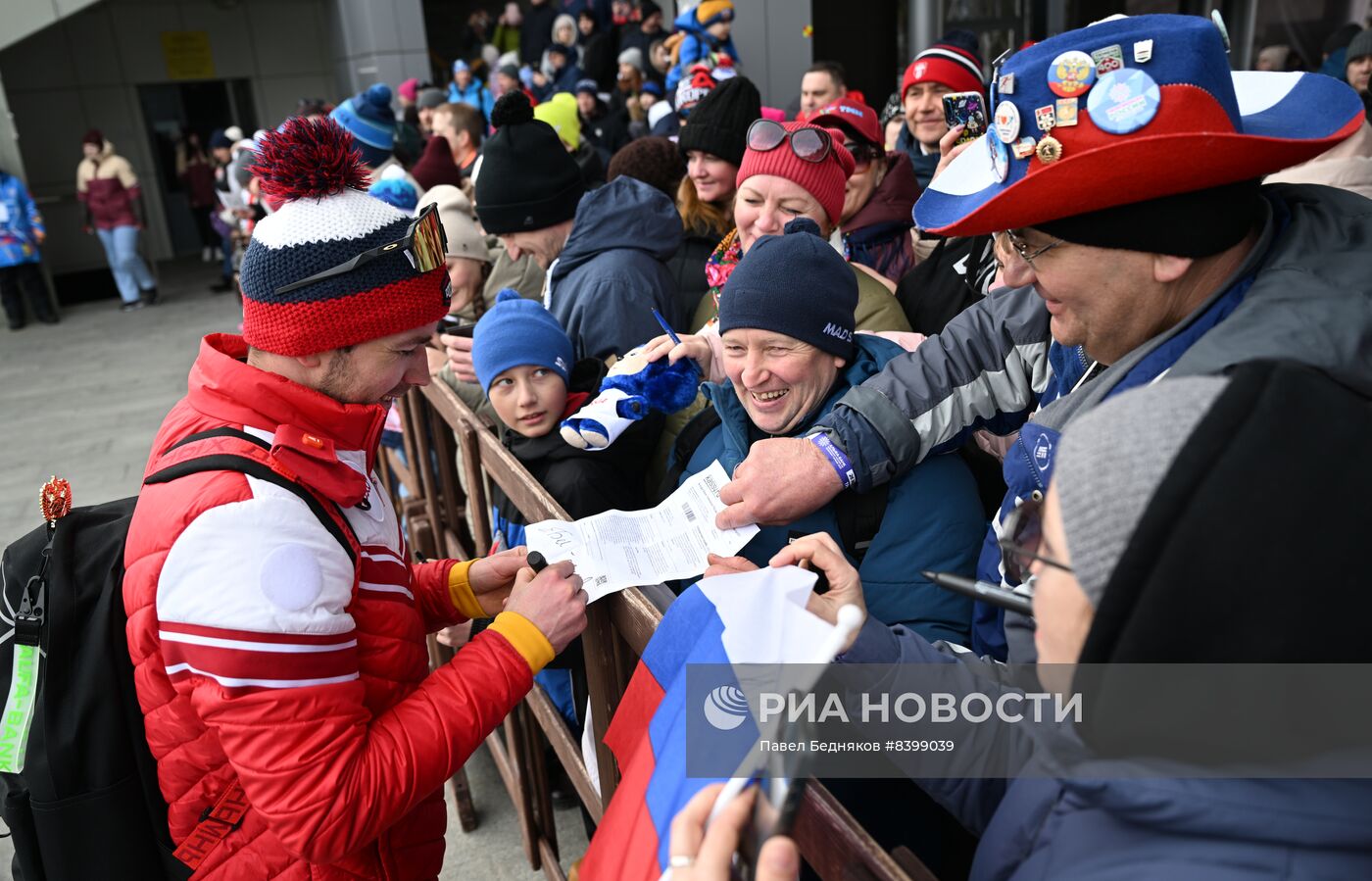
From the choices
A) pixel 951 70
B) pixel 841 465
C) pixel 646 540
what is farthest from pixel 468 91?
pixel 841 465

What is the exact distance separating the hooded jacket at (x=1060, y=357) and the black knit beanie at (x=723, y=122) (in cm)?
199

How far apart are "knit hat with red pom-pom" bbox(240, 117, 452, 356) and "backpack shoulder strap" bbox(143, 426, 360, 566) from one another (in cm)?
18

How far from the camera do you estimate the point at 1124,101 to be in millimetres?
1330

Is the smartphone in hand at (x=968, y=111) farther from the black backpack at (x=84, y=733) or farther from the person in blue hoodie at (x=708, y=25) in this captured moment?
the person in blue hoodie at (x=708, y=25)

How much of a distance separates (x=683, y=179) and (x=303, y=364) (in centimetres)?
270

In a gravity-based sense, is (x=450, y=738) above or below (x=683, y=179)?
below

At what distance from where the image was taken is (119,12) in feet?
48.1

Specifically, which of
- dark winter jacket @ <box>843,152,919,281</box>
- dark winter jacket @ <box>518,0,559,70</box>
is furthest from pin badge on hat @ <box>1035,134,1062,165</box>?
dark winter jacket @ <box>518,0,559,70</box>

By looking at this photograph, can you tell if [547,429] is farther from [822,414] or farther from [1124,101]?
[1124,101]

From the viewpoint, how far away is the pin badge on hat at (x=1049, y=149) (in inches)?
53.7

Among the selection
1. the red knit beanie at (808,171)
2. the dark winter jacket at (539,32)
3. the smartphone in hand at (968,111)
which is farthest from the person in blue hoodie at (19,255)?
the smartphone in hand at (968,111)

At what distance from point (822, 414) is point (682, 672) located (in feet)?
2.81

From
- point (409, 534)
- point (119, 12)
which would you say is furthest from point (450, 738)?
point (119, 12)

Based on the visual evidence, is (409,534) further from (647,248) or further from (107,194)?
(107,194)
